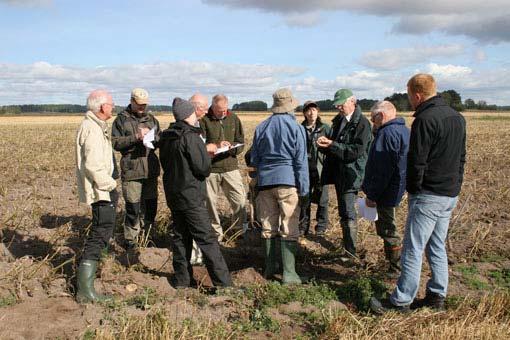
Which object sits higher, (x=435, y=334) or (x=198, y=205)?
(x=198, y=205)

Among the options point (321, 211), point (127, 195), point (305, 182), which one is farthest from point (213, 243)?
point (321, 211)

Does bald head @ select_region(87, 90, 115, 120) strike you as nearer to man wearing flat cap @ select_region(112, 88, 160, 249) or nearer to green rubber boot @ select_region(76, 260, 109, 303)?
man wearing flat cap @ select_region(112, 88, 160, 249)

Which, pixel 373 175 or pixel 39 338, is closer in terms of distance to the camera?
pixel 39 338

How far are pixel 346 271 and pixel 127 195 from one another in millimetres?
3027

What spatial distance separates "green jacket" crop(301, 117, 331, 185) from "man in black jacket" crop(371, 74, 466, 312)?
257 cm

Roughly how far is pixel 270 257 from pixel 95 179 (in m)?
2.25

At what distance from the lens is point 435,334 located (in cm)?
399

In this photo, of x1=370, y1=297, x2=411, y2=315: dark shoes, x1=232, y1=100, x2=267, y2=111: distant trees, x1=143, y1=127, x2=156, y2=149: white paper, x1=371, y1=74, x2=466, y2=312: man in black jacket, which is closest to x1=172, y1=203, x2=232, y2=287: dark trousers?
x1=143, y1=127, x2=156, y2=149: white paper

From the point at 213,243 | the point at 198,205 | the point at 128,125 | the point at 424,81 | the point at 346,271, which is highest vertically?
the point at 424,81

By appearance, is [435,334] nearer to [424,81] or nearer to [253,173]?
[424,81]

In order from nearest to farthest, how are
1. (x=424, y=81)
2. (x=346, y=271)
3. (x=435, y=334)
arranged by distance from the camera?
(x=435, y=334) < (x=424, y=81) < (x=346, y=271)

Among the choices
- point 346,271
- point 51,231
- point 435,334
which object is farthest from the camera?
point 51,231

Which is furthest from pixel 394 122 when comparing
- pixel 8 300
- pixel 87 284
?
pixel 8 300

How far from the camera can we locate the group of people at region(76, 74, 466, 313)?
4.50 m
